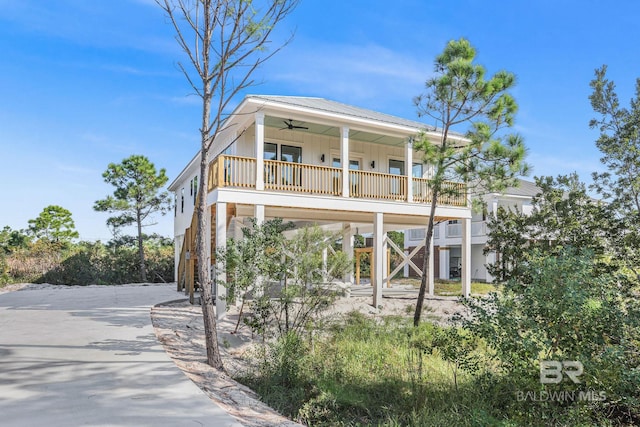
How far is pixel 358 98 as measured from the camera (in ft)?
61.3

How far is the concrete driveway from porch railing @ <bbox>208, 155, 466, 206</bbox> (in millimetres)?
4686

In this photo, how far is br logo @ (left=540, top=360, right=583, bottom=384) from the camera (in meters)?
4.53

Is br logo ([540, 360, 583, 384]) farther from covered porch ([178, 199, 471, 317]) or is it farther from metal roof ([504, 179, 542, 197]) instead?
metal roof ([504, 179, 542, 197])

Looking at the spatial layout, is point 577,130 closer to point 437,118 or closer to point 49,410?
point 437,118

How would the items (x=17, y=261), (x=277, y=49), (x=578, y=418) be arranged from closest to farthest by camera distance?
(x=578, y=418)
(x=277, y=49)
(x=17, y=261)

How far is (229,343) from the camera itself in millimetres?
8531

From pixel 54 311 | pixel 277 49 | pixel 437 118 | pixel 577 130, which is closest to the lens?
pixel 277 49

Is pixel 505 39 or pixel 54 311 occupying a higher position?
pixel 505 39

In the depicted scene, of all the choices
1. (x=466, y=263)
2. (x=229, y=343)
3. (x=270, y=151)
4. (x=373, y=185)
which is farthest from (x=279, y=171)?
(x=466, y=263)

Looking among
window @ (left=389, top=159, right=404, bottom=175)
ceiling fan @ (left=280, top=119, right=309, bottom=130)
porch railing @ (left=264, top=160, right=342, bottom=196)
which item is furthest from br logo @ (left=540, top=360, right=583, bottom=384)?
window @ (left=389, top=159, right=404, bottom=175)

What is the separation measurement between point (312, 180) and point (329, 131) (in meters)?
2.93

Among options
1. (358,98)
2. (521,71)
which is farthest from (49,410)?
(358,98)

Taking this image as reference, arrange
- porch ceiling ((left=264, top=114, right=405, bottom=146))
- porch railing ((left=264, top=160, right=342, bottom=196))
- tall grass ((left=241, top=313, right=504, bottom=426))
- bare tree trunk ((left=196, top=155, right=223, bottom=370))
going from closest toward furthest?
tall grass ((left=241, top=313, right=504, bottom=426)) → bare tree trunk ((left=196, top=155, right=223, bottom=370)) → porch railing ((left=264, top=160, right=342, bottom=196)) → porch ceiling ((left=264, top=114, right=405, bottom=146))

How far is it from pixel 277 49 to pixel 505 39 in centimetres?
777
